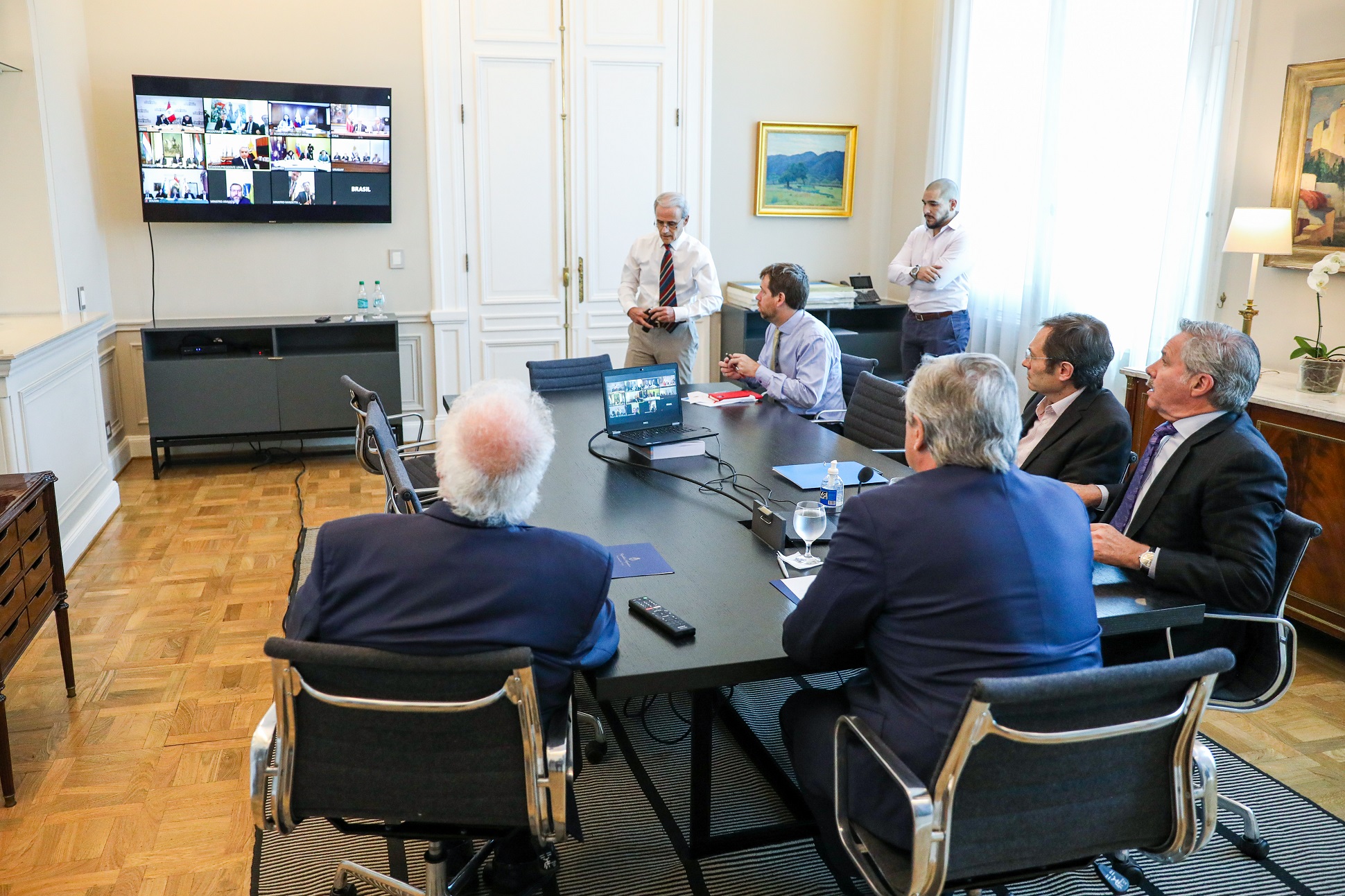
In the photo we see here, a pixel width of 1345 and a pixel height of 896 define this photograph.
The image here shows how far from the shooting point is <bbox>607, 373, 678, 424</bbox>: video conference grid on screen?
3469mm

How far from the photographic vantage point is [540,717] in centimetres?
185

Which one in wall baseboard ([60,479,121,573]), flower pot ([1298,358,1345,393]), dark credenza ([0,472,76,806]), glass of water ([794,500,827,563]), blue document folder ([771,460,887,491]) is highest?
flower pot ([1298,358,1345,393])

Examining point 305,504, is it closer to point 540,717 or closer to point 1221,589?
point 540,717

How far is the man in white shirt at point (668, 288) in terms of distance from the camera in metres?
5.44

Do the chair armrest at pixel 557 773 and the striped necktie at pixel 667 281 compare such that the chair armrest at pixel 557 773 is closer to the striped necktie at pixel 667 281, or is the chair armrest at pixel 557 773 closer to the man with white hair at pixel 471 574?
the man with white hair at pixel 471 574

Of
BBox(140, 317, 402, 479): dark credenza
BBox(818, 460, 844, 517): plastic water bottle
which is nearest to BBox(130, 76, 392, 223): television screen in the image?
BBox(140, 317, 402, 479): dark credenza

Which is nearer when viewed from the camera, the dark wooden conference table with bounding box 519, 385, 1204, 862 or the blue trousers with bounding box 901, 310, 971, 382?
the dark wooden conference table with bounding box 519, 385, 1204, 862

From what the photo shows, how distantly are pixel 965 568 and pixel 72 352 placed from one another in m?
4.59

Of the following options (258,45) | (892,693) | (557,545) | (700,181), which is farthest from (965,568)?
(258,45)

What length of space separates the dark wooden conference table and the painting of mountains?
3664mm

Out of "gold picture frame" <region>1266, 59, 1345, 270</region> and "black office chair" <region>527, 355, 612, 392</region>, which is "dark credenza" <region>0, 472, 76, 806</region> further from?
"gold picture frame" <region>1266, 59, 1345, 270</region>

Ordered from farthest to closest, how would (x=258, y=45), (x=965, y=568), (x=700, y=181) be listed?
(x=700, y=181) < (x=258, y=45) < (x=965, y=568)

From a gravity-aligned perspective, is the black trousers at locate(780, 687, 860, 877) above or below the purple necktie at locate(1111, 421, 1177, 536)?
below

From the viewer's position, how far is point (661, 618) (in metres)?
2.07
